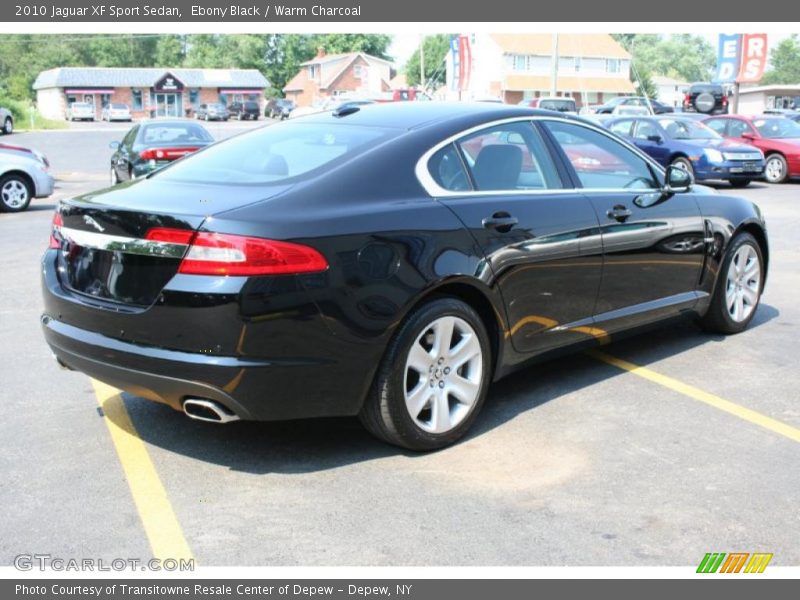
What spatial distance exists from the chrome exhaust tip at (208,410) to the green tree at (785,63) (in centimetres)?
14717

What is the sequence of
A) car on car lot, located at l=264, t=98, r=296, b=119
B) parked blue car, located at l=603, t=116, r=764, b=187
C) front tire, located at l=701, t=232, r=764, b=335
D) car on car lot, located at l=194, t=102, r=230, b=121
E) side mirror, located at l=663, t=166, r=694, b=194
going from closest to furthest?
side mirror, located at l=663, t=166, r=694, b=194
front tire, located at l=701, t=232, r=764, b=335
parked blue car, located at l=603, t=116, r=764, b=187
car on car lot, located at l=194, t=102, r=230, b=121
car on car lot, located at l=264, t=98, r=296, b=119

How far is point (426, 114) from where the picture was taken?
511 cm

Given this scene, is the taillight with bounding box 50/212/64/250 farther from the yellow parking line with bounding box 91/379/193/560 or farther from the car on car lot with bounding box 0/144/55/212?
the car on car lot with bounding box 0/144/55/212

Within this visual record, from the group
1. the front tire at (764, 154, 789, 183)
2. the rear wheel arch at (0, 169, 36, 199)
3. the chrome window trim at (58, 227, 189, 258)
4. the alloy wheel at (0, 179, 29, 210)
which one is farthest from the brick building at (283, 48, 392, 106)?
the chrome window trim at (58, 227, 189, 258)

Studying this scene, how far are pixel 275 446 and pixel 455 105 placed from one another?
2.16 metres

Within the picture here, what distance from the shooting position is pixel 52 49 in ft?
389

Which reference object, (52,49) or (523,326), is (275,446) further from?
(52,49)

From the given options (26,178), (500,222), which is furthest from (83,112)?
(500,222)


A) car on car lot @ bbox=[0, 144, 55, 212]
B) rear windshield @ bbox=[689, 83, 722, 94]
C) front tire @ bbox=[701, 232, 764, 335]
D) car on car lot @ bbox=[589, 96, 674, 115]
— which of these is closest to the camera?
front tire @ bbox=[701, 232, 764, 335]

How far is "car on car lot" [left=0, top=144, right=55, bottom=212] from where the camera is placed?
1489 centimetres

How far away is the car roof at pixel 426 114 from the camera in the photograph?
497cm

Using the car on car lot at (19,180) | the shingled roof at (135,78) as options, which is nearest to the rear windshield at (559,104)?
the car on car lot at (19,180)

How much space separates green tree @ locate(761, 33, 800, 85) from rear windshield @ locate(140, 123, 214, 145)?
444ft

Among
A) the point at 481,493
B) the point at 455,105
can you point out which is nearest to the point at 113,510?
the point at 481,493
